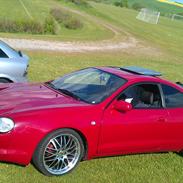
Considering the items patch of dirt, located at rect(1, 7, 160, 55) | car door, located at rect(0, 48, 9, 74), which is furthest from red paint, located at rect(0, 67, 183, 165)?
patch of dirt, located at rect(1, 7, 160, 55)

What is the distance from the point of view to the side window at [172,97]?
22.9 feet

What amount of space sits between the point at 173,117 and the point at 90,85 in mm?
1443

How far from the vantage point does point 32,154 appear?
5703mm

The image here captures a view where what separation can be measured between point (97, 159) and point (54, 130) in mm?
1343

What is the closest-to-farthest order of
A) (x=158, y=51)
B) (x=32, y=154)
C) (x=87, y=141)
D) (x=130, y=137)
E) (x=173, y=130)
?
(x=32, y=154)
(x=87, y=141)
(x=130, y=137)
(x=173, y=130)
(x=158, y=51)

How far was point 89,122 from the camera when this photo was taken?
6000 mm

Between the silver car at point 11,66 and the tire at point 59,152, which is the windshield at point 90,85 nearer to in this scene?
the tire at point 59,152

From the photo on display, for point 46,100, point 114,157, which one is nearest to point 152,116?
point 114,157

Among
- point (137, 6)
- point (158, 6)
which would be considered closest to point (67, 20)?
point (137, 6)

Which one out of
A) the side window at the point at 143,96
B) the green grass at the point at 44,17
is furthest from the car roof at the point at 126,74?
the green grass at the point at 44,17

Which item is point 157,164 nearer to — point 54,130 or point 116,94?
point 116,94

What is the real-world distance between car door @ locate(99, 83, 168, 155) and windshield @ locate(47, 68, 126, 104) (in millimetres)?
231

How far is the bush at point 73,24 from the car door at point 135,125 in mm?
28175

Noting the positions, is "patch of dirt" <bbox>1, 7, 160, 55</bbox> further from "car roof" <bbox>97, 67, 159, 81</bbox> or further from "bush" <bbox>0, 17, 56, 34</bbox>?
"car roof" <bbox>97, 67, 159, 81</bbox>
